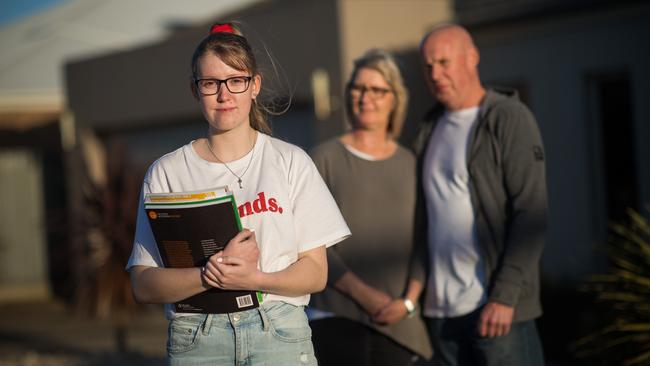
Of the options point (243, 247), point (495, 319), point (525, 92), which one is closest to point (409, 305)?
point (495, 319)

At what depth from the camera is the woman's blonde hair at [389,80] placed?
401cm

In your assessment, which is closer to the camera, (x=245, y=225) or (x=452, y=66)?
(x=245, y=225)

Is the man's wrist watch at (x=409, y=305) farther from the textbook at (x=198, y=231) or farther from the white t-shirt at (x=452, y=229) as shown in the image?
the textbook at (x=198, y=231)

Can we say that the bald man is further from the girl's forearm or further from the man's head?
the girl's forearm

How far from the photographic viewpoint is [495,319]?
354cm

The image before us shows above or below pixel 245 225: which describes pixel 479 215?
below


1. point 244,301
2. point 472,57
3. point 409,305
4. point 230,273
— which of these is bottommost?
point 409,305

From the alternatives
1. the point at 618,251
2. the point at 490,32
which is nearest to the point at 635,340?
the point at 618,251

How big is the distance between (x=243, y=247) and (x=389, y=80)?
1570 mm

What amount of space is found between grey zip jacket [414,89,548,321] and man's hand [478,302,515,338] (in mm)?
27

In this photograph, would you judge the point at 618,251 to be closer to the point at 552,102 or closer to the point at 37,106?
the point at 552,102

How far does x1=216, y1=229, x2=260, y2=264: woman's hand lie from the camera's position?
8.71ft

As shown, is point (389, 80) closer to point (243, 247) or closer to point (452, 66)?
point (452, 66)

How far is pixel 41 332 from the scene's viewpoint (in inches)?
445
